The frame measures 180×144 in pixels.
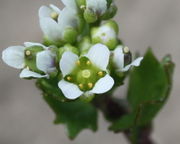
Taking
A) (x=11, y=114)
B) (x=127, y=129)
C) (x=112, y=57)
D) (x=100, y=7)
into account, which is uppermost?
(x=100, y=7)

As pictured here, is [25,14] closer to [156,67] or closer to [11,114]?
[11,114]

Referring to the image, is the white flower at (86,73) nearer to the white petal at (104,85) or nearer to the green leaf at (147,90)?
the white petal at (104,85)

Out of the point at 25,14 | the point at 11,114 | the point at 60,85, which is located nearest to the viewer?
the point at 60,85

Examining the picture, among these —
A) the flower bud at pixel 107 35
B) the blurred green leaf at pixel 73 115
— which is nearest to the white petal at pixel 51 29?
the flower bud at pixel 107 35

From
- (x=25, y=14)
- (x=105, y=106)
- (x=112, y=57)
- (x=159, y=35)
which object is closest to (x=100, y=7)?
(x=112, y=57)

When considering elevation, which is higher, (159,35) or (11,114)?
(159,35)

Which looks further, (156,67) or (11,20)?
(11,20)

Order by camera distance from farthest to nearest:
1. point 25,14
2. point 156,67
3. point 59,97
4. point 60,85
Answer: point 25,14 < point 156,67 < point 59,97 < point 60,85

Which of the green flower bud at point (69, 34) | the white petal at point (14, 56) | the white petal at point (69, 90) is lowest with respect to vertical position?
the white petal at point (69, 90)
